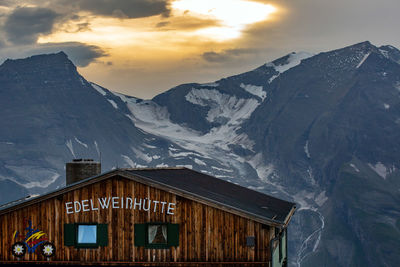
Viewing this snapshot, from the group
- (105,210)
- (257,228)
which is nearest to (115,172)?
(105,210)

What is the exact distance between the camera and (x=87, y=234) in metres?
32.9

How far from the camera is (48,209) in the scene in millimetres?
33312

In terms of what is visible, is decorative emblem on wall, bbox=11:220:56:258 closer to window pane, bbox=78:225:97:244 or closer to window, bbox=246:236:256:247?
window pane, bbox=78:225:97:244

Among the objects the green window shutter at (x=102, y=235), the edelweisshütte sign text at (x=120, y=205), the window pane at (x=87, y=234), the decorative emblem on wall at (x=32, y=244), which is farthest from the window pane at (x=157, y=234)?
the decorative emblem on wall at (x=32, y=244)

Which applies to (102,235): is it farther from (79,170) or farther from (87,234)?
(79,170)

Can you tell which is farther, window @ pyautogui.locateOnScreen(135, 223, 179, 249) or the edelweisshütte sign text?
the edelweisshütte sign text

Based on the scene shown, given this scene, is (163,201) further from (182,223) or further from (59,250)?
(59,250)

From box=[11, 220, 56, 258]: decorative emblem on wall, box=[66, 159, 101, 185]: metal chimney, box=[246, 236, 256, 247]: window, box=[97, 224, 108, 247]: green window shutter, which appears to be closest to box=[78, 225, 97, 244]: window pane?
box=[97, 224, 108, 247]: green window shutter

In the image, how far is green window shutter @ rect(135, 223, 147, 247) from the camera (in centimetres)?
3238

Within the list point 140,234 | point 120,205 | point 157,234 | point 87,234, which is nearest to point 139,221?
point 140,234

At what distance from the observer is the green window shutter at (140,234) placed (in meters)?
32.4

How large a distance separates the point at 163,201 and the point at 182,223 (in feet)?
4.22

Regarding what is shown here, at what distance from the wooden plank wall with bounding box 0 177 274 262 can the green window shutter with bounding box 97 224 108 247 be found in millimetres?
183

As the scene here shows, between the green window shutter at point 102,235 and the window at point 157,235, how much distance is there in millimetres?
1379
